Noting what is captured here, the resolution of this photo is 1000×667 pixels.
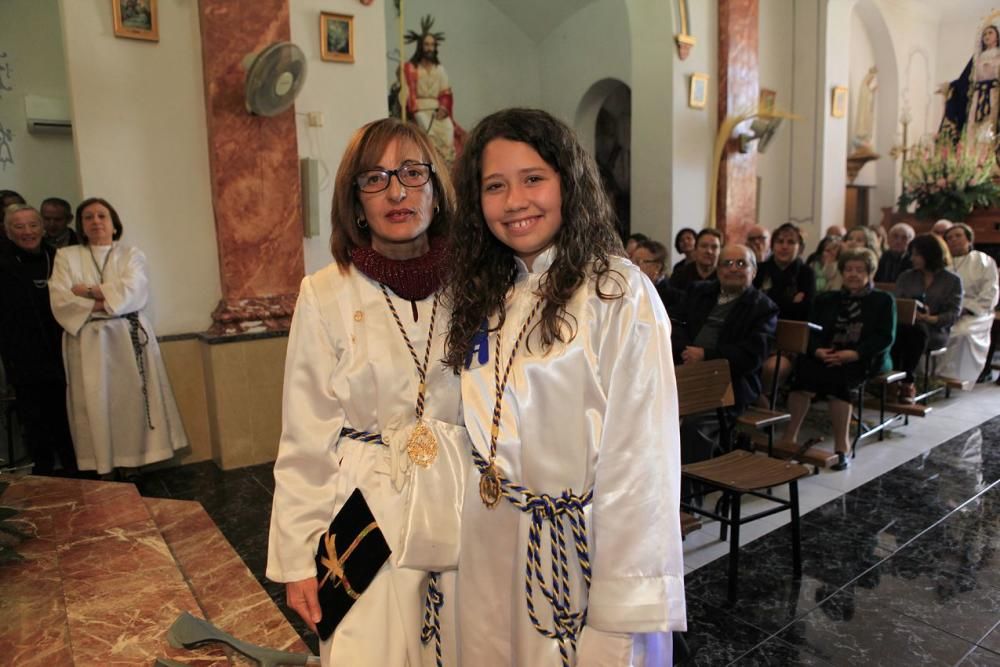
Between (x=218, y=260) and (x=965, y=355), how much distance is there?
6.63 metres

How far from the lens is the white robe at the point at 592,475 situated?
4.10 ft

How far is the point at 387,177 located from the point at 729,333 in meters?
3.06

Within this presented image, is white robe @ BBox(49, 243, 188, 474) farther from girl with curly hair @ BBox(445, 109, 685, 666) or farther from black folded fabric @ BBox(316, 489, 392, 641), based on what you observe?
girl with curly hair @ BBox(445, 109, 685, 666)

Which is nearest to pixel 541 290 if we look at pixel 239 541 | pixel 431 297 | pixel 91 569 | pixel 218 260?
pixel 431 297

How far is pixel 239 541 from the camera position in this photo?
3531mm

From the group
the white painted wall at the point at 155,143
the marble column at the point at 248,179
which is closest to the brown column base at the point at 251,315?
the marble column at the point at 248,179

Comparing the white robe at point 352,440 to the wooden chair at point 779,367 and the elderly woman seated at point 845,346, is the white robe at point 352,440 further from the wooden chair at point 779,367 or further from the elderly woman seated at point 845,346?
the elderly woman seated at point 845,346

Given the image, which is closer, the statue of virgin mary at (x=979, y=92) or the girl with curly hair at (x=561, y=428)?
the girl with curly hair at (x=561, y=428)

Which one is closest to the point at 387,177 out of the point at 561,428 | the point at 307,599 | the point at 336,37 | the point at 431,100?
the point at 561,428

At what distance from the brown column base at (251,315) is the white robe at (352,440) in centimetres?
341

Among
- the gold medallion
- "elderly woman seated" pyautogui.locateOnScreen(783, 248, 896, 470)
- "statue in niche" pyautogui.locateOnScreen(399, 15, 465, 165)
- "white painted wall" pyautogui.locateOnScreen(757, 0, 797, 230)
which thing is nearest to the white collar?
the gold medallion

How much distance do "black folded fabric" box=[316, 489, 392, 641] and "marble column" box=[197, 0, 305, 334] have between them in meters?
3.58

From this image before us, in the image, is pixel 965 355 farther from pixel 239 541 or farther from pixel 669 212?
pixel 239 541

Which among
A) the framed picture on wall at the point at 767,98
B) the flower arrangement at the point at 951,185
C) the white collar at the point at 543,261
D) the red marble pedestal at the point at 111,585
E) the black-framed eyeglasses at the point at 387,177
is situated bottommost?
Result: the red marble pedestal at the point at 111,585
